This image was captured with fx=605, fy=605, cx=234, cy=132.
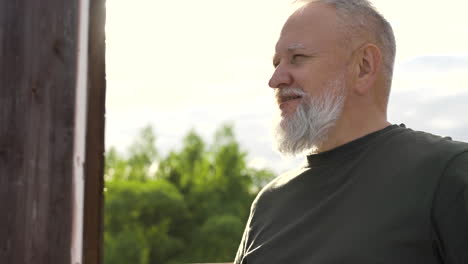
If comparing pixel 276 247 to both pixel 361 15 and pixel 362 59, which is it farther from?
pixel 361 15

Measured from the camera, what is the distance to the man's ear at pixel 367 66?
5.51 feet

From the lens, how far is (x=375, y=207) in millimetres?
1414

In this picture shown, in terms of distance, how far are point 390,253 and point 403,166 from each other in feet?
0.73

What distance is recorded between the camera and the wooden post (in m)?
1.63

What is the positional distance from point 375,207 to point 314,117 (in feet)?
1.14

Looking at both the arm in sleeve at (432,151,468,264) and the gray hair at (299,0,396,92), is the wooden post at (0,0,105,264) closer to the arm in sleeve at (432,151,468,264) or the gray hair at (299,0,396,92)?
the gray hair at (299,0,396,92)

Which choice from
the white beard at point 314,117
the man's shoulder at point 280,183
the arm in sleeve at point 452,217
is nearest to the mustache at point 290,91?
the white beard at point 314,117

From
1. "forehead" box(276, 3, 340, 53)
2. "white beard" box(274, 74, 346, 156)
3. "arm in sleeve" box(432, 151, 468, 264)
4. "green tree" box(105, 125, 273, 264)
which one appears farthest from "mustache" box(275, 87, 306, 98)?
"green tree" box(105, 125, 273, 264)

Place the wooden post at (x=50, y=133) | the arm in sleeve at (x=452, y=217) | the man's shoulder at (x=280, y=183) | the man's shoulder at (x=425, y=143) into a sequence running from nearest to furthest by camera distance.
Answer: the arm in sleeve at (x=452, y=217), the man's shoulder at (x=425, y=143), the wooden post at (x=50, y=133), the man's shoulder at (x=280, y=183)

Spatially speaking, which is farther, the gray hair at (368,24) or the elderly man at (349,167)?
the gray hair at (368,24)

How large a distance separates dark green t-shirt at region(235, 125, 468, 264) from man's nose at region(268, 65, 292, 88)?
0.73ft

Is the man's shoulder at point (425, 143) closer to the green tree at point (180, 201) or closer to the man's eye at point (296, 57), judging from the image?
the man's eye at point (296, 57)

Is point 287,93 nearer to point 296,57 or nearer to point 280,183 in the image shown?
point 296,57

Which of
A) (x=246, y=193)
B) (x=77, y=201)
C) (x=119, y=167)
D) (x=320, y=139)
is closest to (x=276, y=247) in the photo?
(x=320, y=139)
